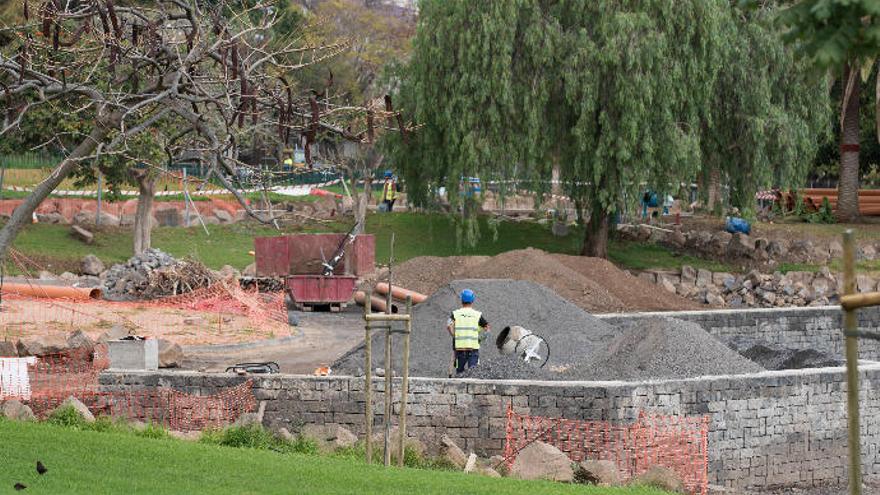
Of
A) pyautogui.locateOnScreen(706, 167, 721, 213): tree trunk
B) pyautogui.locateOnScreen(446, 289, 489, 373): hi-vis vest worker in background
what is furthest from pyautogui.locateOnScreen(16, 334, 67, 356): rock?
pyautogui.locateOnScreen(706, 167, 721, 213): tree trunk

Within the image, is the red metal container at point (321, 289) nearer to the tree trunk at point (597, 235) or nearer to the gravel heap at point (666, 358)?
the tree trunk at point (597, 235)

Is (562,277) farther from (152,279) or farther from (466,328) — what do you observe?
(466,328)

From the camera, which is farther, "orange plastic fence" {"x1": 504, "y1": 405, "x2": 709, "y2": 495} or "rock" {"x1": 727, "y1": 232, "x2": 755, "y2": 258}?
"rock" {"x1": 727, "y1": 232, "x2": 755, "y2": 258}

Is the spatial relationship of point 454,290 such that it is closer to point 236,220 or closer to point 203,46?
point 203,46

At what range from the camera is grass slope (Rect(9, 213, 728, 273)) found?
147ft

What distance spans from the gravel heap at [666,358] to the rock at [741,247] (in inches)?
974

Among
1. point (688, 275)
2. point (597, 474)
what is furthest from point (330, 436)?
point (688, 275)

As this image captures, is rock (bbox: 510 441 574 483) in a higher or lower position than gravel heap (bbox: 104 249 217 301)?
lower

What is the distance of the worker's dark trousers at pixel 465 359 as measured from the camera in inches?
879

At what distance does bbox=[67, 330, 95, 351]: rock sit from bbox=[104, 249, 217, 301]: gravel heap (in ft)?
31.7

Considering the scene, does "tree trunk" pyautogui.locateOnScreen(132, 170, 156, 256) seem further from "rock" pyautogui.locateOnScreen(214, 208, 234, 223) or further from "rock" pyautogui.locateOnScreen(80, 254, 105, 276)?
"rock" pyautogui.locateOnScreen(214, 208, 234, 223)

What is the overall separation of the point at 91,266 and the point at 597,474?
27281 mm

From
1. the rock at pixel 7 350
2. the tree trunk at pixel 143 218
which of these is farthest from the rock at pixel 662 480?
the tree trunk at pixel 143 218

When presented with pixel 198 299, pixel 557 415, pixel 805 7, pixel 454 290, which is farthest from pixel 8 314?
pixel 805 7
